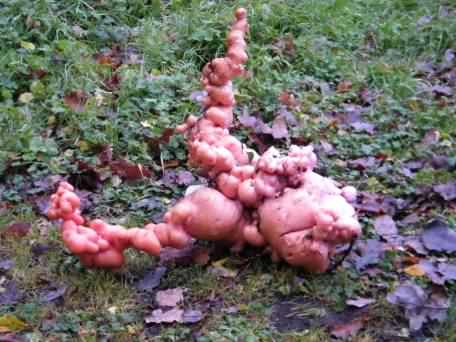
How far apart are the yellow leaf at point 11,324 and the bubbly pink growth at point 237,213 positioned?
32cm

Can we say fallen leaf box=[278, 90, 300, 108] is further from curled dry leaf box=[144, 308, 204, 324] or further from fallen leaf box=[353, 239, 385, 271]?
curled dry leaf box=[144, 308, 204, 324]

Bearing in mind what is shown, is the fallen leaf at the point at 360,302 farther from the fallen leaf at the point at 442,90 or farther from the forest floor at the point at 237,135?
the fallen leaf at the point at 442,90

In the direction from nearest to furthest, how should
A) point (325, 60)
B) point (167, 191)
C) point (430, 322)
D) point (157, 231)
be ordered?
point (430, 322) < point (157, 231) < point (167, 191) < point (325, 60)

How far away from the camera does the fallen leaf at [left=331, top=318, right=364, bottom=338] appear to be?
2635mm

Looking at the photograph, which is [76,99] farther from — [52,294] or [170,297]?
[170,297]

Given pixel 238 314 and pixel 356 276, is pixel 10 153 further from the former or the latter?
Result: pixel 356 276

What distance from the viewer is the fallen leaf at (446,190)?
134 inches

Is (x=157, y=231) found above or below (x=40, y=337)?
above

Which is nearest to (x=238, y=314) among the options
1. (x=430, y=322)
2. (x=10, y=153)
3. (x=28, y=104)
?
(x=430, y=322)

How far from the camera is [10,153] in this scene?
3.81 m

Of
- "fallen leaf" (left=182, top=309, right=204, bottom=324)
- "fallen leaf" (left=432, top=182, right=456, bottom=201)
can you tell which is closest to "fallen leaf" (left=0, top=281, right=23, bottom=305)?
"fallen leaf" (left=182, top=309, right=204, bottom=324)

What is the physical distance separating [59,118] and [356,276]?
6.64 ft

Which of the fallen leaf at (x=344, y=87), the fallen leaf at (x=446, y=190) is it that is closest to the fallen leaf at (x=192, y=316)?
the fallen leaf at (x=446, y=190)

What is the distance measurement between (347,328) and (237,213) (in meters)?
0.60
